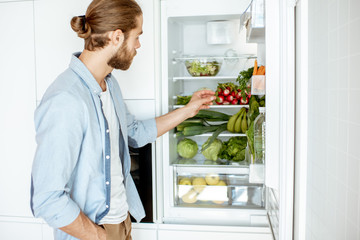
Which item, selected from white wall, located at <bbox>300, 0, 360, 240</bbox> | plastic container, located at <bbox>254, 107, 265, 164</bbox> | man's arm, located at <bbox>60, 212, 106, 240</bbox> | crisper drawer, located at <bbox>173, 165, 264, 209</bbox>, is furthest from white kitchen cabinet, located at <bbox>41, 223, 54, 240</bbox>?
white wall, located at <bbox>300, 0, 360, 240</bbox>

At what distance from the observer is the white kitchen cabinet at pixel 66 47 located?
1962 mm

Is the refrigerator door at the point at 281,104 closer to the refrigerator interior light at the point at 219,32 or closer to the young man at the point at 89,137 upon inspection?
the young man at the point at 89,137

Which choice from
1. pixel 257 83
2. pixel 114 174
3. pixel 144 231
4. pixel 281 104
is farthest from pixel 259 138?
pixel 144 231

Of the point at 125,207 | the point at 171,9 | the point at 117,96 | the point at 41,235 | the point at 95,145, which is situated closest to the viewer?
the point at 95,145

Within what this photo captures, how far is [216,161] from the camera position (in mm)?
2156

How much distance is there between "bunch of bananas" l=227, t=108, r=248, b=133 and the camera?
6.53 feet

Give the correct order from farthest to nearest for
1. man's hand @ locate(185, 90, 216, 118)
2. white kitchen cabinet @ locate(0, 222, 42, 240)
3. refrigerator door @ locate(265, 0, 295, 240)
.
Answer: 1. white kitchen cabinet @ locate(0, 222, 42, 240)
2. man's hand @ locate(185, 90, 216, 118)
3. refrigerator door @ locate(265, 0, 295, 240)

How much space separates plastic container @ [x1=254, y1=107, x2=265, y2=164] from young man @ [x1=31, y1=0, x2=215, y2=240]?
0.55 meters

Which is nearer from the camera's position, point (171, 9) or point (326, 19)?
point (326, 19)

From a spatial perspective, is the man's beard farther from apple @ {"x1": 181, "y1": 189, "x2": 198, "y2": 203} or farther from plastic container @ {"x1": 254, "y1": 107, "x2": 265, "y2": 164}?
apple @ {"x1": 181, "y1": 189, "x2": 198, "y2": 203}

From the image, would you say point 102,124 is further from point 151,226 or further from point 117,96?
→ point 151,226

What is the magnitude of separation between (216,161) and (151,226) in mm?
527

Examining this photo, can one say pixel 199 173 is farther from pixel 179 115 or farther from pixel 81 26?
pixel 81 26

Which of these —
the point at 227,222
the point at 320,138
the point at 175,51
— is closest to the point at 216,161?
the point at 227,222
